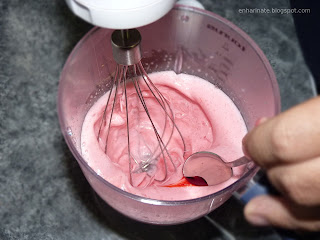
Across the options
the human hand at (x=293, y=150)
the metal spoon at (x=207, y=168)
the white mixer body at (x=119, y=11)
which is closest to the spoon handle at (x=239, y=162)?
the metal spoon at (x=207, y=168)

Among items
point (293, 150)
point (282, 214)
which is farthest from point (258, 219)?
point (293, 150)

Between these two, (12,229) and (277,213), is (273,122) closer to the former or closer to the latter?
(277,213)

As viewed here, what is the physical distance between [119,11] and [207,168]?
0.26m

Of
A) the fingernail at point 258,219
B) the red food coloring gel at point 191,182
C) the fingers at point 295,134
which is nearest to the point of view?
the fingers at point 295,134

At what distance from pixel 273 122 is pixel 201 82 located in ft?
0.93

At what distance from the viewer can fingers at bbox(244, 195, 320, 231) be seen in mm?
391

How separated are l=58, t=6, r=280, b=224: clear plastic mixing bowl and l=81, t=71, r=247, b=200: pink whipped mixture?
0.05ft

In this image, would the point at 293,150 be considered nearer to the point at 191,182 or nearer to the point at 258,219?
the point at 258,219

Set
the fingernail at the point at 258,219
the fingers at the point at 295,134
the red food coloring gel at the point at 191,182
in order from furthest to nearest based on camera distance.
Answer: the red food coloring gel at the point at 191,182
the fingernail at the point at 258,219
the fingers at the point at 295,134

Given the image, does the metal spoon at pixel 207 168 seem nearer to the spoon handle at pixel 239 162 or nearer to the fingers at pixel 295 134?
the spoon handle at pixel 239 162

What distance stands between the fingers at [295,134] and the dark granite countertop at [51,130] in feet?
0.96

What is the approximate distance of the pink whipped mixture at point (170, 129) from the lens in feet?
1.78

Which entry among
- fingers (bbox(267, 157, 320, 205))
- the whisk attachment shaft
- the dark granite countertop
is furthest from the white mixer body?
the dark granite countertop

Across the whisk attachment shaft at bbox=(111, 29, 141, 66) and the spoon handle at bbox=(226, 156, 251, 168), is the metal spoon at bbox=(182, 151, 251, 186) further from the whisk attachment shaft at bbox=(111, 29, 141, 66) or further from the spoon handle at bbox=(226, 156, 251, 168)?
the whisk attachment shaft at bbox=(111, 29, 141, 66)
